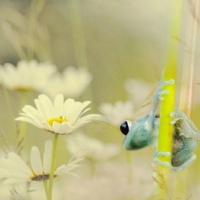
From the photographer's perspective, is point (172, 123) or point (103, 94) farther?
point (103, 94)

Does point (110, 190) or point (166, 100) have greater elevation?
point (166, 100)

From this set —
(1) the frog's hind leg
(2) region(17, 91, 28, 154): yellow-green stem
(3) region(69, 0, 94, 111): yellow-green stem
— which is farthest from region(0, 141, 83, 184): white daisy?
(1) the frog's hind leg

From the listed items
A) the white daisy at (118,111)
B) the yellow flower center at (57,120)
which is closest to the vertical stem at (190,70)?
the white daisy at (118,111)

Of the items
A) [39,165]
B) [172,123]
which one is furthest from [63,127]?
[172,123]

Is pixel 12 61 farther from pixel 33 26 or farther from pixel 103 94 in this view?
pixel 103 94

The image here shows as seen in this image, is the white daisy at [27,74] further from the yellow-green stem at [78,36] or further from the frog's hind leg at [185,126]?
the frog's hind leg at [185,126]

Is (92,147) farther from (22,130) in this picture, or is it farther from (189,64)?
(189,64)

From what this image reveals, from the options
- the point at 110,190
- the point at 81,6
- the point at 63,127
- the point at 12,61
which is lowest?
the point at 110,190
